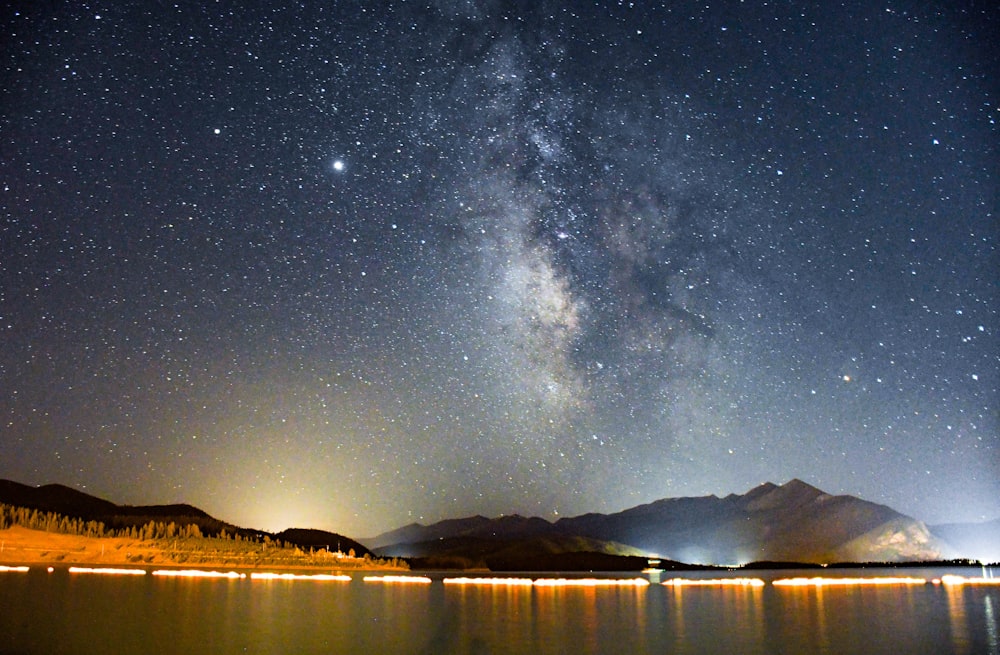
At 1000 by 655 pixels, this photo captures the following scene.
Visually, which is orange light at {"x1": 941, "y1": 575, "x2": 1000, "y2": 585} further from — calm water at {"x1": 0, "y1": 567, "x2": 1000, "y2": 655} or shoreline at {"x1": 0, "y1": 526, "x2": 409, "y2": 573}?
shoreline at {"x1": 0, "y1": 526, "x2": 409, "y2": 573}

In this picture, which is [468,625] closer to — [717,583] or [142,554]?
[717,583]

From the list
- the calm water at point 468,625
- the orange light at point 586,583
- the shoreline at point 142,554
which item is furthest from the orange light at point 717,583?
the shoreline at point 142,554

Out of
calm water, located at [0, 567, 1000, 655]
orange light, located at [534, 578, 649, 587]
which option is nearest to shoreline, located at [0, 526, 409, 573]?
orange light, located at [534, 578, 649, 587]

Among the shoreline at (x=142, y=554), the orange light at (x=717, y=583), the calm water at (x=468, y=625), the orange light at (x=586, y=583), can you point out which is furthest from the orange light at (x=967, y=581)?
the shoreline at (x=142, y=554)

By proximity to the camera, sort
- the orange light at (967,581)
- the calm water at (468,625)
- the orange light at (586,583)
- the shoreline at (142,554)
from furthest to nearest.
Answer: the shoreline at (142,554) → the orange light at (967,581) → the orange light at (586,583) → the calm water at (468,625)

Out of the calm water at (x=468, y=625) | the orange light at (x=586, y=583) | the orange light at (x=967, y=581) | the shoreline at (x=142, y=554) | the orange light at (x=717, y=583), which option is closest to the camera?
the calm water at (x=468, y=625)

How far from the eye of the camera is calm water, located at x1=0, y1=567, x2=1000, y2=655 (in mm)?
23891

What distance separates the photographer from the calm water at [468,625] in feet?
78.4

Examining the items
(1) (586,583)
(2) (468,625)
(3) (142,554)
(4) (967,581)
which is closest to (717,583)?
(1) (586,583)

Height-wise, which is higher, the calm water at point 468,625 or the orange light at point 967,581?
the calm water at point 468,625

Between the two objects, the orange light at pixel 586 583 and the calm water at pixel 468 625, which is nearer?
the calm water at pixel 468 625

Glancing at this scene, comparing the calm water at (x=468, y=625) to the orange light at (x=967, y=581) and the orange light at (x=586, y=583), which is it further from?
the orange light at (x=967, y=581)

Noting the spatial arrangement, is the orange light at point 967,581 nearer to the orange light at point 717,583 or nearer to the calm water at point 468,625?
the orange light at point 717,583

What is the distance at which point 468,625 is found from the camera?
3095cm
